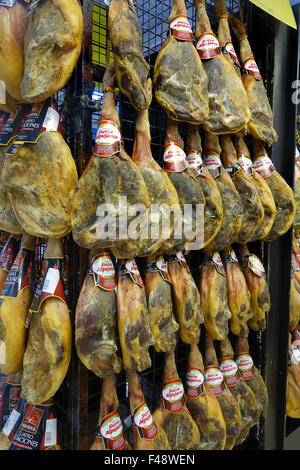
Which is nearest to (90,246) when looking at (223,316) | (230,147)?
(223,316)

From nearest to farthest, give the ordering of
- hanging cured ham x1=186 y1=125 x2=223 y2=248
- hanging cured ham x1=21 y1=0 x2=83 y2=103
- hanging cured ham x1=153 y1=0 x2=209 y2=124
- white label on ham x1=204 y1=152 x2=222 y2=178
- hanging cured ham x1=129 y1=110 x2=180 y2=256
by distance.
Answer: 1. hanging cured ham x1=21 y1=0 x2=83 y2=103
2. hanging cured ham x1=129 y1=110 x2=180 y2=256
3. hanging cured ham x1=153 y1=0 x2=209 y2=124
4. hanging cured ham x1=186 y1=125 x2=223 y2=248
5. white label on ham x1=204 y1=152 x2=222 y2=178

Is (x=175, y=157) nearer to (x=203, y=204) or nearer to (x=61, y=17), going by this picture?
(x=203, y=204)

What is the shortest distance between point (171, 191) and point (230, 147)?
61 centimetres

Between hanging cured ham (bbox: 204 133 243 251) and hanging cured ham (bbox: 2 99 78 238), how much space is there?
2.41ft

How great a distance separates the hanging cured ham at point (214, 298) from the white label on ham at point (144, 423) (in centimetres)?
49

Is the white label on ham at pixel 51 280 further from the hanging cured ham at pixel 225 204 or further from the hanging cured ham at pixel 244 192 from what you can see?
the hanging cured ham at pixel 244 192

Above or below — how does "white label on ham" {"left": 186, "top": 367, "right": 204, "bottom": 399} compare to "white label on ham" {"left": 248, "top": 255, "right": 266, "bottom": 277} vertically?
below

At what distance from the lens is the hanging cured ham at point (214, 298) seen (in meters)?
1.57

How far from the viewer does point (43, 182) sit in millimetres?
1188

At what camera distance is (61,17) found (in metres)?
1.15

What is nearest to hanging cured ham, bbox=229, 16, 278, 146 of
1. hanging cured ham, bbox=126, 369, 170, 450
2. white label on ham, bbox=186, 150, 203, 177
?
white label on ham, bbox=186, 150, 203, 177

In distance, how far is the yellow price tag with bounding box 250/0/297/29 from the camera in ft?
4.77

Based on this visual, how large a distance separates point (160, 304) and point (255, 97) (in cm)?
122

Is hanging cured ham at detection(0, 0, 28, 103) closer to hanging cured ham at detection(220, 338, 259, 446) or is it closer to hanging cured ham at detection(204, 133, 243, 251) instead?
hanging cured ham at detection(204, 133, 243, 251)
